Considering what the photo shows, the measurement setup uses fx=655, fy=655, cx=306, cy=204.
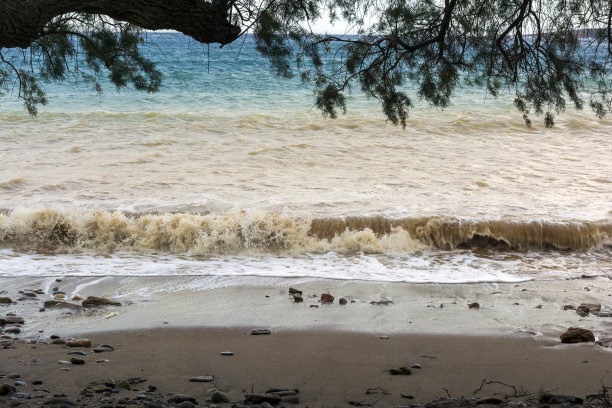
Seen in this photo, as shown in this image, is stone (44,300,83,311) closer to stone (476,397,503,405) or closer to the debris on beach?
the debris on beach

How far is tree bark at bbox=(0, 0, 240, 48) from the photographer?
141 inches

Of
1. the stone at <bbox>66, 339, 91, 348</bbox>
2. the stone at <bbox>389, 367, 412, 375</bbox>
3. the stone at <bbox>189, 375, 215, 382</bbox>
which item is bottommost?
the stone at <bbox>66, 339, 91, 348</bbox>

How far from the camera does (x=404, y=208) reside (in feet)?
30.5

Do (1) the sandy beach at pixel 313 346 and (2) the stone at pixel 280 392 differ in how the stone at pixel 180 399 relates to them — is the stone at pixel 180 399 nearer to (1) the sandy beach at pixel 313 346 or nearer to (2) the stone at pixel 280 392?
(1) the sandy beach at pixel 313 346

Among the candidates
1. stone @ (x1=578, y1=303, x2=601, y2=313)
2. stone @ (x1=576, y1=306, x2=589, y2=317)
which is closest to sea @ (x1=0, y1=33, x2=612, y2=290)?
stone @ (x1=578, y1=303, x2=601, y2=313)

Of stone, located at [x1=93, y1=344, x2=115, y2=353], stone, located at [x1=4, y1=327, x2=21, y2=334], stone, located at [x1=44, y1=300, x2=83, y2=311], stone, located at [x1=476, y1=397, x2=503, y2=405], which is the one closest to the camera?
stone, located at [x1=476, y1=397, x2=503, y2=405]

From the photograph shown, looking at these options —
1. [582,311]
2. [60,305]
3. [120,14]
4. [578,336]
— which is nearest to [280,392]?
[578,336]

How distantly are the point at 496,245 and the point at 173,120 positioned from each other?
11.1 m

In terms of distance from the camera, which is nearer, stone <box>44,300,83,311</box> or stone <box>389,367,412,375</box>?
stone <box>389,367,412,375</box>

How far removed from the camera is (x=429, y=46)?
16.8ft

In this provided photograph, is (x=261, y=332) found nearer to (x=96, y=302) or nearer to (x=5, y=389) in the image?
(x=96, y=302)

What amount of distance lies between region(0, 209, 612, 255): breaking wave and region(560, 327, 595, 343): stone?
3483 millimetres

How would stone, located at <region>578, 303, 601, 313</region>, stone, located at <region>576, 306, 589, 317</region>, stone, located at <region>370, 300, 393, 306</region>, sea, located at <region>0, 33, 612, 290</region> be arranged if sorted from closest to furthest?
stone, located at <region>576, 306, 589, 317</region>
stone, located at <region>578, 303, 601, 313</region>
stone, located at <region>370, 300, 393, 306</region>
sea, located at <region>0, 33, 612, 290</region>

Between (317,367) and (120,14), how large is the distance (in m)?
2.40
